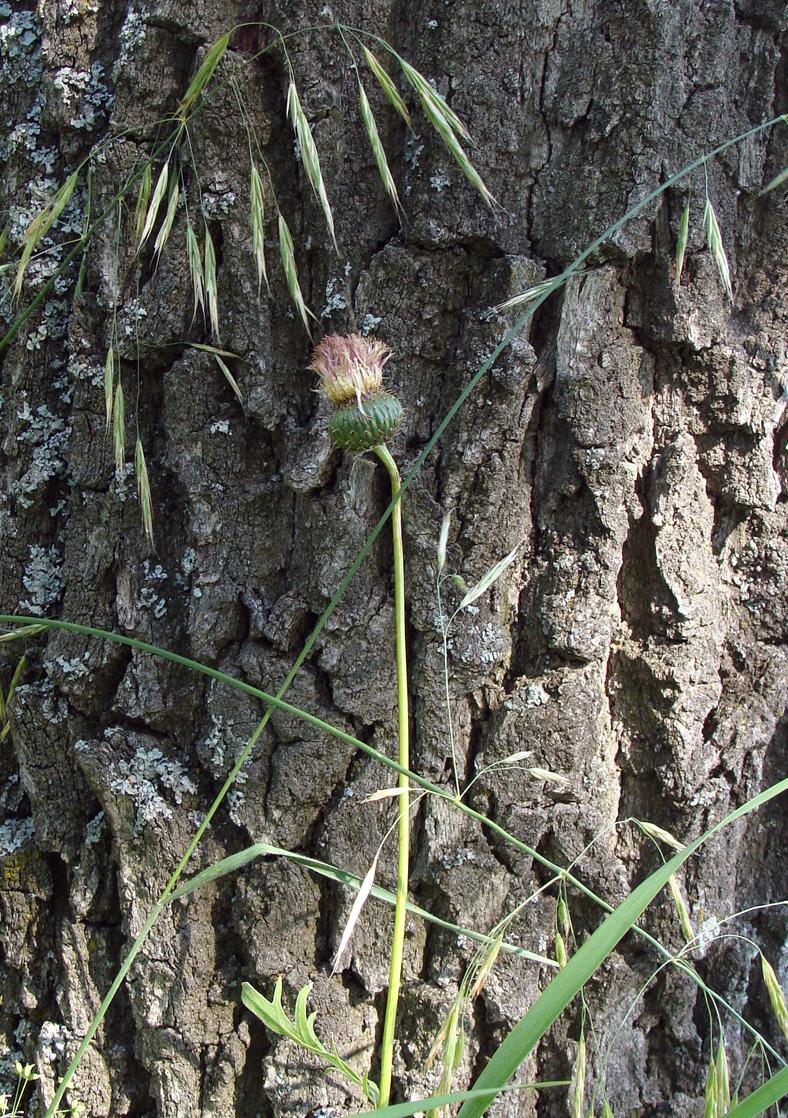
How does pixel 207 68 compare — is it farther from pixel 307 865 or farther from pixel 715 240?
pixel 307 865

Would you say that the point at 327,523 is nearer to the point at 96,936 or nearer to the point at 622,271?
the point at 622,271

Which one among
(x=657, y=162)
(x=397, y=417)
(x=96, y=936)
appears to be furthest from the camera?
(x=96, y=936)

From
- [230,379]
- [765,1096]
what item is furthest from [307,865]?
[230,379]

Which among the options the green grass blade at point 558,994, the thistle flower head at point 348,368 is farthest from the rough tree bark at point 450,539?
the green grass blade at point 558,994

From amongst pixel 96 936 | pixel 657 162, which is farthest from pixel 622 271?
pixel 96 936

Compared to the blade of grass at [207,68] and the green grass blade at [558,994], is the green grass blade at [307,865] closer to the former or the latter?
the green grass blade at [558,994]

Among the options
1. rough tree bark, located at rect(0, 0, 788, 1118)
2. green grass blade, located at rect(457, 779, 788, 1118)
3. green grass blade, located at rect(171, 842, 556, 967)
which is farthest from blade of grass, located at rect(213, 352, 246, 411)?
green grass blade, located at rect(457, 779, 788, 1118)
